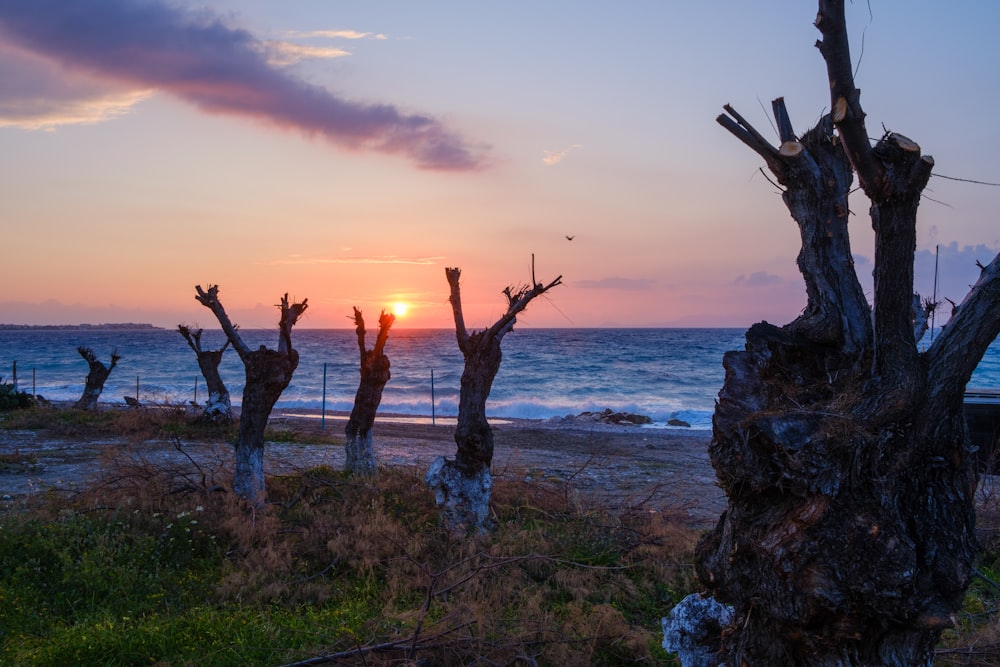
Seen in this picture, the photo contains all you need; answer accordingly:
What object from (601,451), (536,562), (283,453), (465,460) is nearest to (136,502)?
(465,460)

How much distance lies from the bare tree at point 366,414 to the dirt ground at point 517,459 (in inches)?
42.3

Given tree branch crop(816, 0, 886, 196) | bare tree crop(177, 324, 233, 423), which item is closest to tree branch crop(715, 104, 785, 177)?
tree branch crop(816, 0, 886, 196)

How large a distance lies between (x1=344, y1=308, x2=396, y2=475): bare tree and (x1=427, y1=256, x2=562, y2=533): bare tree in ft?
11.1

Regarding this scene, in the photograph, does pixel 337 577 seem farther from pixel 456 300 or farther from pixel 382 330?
pixel 382 330

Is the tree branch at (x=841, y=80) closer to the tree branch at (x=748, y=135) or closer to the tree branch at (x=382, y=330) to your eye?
the tree branch at (x=748, y=135)

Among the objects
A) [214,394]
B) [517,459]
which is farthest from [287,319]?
[214,394]

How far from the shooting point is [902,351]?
14.1ft

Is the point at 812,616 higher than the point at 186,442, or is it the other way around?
the point at 812,616

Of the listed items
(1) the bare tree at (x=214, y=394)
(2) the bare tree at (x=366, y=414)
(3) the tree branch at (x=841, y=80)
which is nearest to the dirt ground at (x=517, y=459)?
(2) the bare tree at (x=366, y=414)

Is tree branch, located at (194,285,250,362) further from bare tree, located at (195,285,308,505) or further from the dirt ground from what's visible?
the dirt ground

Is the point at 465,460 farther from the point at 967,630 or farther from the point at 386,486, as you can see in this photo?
Result: the point at 967,630

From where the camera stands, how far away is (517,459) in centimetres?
1911

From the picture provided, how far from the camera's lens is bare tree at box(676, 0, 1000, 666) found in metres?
4.04

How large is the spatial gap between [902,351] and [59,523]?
966 cm
